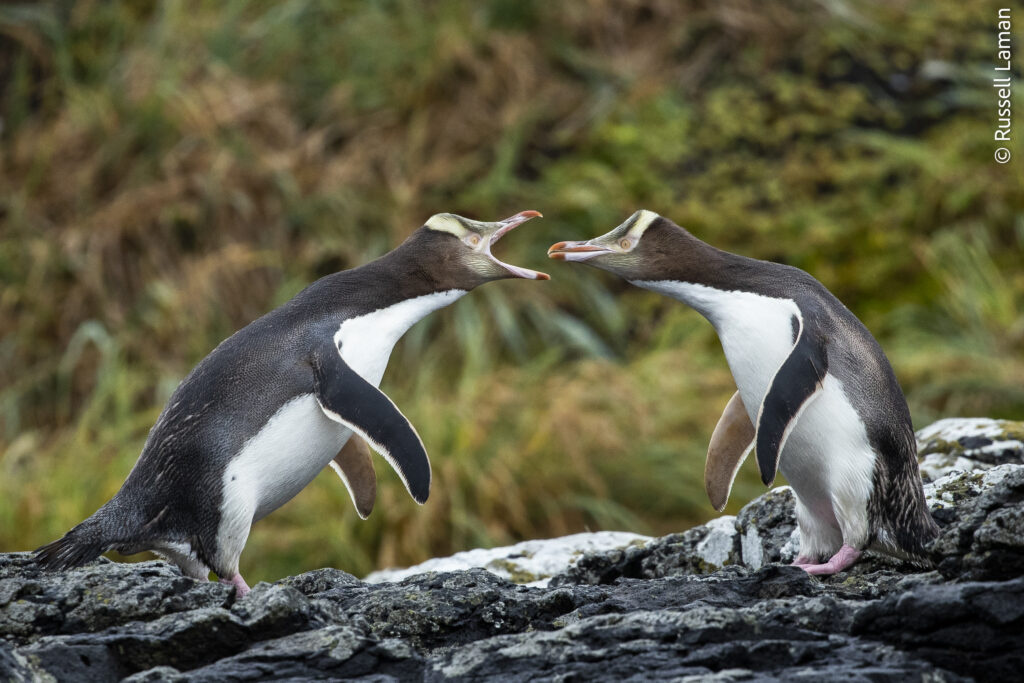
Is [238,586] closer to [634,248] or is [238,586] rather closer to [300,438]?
[300,438]

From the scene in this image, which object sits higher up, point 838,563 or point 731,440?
point 731,440

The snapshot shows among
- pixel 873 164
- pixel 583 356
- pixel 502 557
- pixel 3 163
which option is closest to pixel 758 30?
pixel 873 164

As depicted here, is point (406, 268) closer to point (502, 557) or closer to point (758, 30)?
point (502, 557)

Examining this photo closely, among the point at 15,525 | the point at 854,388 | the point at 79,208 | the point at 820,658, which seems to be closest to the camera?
the point at 820,658

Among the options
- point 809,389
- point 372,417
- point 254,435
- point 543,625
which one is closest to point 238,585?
point 254,435

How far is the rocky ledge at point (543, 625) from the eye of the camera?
2.25m

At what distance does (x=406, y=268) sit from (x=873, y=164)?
548 centimetres

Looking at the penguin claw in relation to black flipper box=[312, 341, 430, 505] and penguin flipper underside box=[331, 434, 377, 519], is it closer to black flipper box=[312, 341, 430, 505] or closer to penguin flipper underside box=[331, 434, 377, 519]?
black flipper box=[312, 341, 430, 505]

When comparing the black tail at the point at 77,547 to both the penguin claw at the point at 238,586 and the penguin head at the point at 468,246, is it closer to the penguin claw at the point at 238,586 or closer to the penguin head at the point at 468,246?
the penguin claw at the point at 238,586

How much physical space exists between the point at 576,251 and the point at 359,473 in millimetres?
1015

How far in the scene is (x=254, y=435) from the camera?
3.38 metres

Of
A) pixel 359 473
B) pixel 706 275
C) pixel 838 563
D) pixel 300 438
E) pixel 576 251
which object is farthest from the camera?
pixel 359 473

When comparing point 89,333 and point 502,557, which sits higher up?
point 89,333

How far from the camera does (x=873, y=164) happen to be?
8445mm
